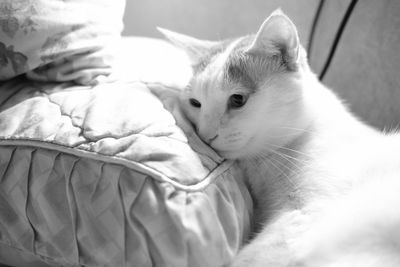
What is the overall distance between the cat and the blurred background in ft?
0.79

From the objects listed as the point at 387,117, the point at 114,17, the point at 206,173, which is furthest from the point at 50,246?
the point at 387,117

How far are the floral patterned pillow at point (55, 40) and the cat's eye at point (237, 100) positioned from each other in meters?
0.29

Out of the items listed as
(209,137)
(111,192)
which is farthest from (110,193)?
(209,137)

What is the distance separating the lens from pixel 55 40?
82 centimetres

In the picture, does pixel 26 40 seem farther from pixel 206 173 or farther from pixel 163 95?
pixel 206 173

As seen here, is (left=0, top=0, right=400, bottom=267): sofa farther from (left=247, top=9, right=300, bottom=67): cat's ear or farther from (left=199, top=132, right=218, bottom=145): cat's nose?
(left=247, top=9, right=300, bottom=67): cat's ear

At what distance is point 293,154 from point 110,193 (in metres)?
0.43

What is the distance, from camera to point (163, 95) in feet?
2.86

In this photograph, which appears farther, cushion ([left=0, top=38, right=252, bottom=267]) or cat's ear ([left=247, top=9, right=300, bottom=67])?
cat's ear ([left=247, top=9, right=300, bottom=67])

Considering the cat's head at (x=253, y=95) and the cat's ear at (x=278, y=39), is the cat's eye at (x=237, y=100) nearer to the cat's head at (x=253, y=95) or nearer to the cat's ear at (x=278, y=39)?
the cat's head at (x=253, y=95)

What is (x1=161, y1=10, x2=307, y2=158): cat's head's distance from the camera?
80 cm

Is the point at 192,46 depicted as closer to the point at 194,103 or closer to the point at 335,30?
the point at 194,103

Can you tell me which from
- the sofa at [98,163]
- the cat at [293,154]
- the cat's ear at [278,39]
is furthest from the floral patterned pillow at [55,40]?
the cat's ear at [278,39]

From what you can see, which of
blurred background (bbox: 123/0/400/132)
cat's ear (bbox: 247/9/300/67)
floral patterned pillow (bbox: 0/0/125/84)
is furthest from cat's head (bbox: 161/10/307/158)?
blurred background (bbox: 123/0/400/132)
